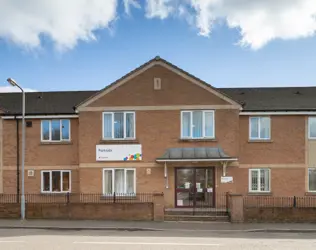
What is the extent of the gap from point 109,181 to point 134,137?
2.85m

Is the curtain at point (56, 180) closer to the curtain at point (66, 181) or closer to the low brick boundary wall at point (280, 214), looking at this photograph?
the curtain at point (66, 181)

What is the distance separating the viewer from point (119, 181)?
18438mm

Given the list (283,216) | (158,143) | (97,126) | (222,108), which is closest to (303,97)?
(222,108)

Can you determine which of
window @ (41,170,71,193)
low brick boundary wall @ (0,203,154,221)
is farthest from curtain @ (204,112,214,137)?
window @ (41,170,71,193)

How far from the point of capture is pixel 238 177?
1884cm

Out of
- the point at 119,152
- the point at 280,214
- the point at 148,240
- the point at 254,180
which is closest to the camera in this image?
the point at 148,240

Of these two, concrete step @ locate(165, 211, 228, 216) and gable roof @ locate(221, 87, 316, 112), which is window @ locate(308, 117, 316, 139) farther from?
concrete step @ locate(165, 211, 228, 216)

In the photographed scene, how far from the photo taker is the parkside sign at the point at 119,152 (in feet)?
59.7

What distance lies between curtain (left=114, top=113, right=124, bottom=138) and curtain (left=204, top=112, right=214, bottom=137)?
4654 millimetres

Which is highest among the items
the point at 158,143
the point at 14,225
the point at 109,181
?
the point at 158,143

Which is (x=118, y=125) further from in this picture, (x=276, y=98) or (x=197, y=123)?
(x=276, y=98)

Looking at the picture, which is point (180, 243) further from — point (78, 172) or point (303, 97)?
point (303, 97)

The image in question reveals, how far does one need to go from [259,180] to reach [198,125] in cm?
486

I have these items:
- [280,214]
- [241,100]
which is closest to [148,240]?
[280,214]
